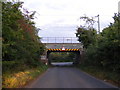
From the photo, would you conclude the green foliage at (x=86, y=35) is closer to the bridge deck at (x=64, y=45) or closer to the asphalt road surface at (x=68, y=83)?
the bridge deck at (x=64, y=45)

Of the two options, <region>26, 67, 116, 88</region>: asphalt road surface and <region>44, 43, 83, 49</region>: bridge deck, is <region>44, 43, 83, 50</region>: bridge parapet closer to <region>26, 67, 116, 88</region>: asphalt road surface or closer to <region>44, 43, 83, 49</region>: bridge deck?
<region>44, 43, 83, 49</region>: bridge deck

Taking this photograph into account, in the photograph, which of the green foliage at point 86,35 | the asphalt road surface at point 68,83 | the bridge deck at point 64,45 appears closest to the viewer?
the asphalt road surface at point 68,83

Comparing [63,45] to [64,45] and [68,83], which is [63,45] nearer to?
[64,45]

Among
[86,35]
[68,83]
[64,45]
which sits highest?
[86,35]

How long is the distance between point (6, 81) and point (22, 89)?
112 centimetres

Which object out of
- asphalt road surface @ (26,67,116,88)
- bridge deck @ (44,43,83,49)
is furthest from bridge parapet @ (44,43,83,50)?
asphalt road surface @ (26,67,116,88)

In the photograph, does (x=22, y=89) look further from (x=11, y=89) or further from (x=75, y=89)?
(x=75, y=89)

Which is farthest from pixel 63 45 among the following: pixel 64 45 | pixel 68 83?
pixel 68 83

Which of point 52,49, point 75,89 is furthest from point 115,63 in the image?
point 52,49

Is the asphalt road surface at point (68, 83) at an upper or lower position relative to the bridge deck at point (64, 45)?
lower

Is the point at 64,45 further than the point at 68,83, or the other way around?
the point at 64,45

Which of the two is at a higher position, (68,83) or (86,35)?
(86,35)

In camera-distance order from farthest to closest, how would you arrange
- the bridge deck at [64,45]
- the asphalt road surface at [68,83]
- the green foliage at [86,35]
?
the bridge deck at [64,45]
the green foliage at [86,35]
the asphalt road surface at [68,83]

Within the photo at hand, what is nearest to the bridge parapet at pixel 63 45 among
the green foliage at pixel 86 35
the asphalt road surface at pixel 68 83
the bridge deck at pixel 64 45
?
the bridge deck at pixel 64 45
